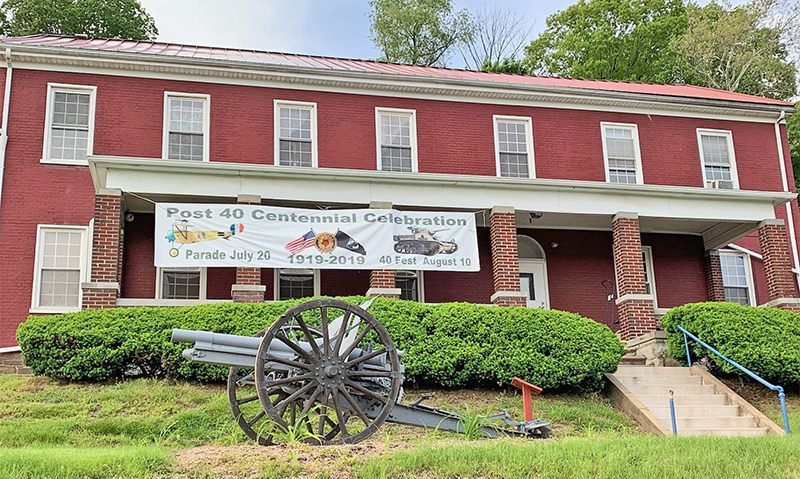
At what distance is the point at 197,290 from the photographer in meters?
19.3

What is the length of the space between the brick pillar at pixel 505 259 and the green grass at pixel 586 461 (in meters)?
8.02

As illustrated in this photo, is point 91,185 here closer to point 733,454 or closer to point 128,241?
point 128,241

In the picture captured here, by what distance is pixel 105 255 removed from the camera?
16219 mm

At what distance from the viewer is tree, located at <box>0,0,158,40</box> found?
37031 mm

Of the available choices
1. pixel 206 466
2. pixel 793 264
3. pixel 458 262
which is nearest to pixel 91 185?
pixel 458 262

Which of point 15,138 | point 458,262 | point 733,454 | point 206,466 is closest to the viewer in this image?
point 206,466

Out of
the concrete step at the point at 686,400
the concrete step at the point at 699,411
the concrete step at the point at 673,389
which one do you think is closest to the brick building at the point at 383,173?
the concrete step at the point at 673,389

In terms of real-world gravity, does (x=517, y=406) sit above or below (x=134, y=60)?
below

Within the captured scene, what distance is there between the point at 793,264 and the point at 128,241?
17030 millimetres

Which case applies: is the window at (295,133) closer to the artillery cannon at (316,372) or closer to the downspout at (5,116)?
the downspout at (5,116)

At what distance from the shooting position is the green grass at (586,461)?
8.59 metres

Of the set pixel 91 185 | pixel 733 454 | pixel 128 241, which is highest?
pixel 91 185

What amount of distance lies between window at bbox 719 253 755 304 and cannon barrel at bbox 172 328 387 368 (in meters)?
16.5

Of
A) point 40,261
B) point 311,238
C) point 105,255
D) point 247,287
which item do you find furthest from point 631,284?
point 40,261
